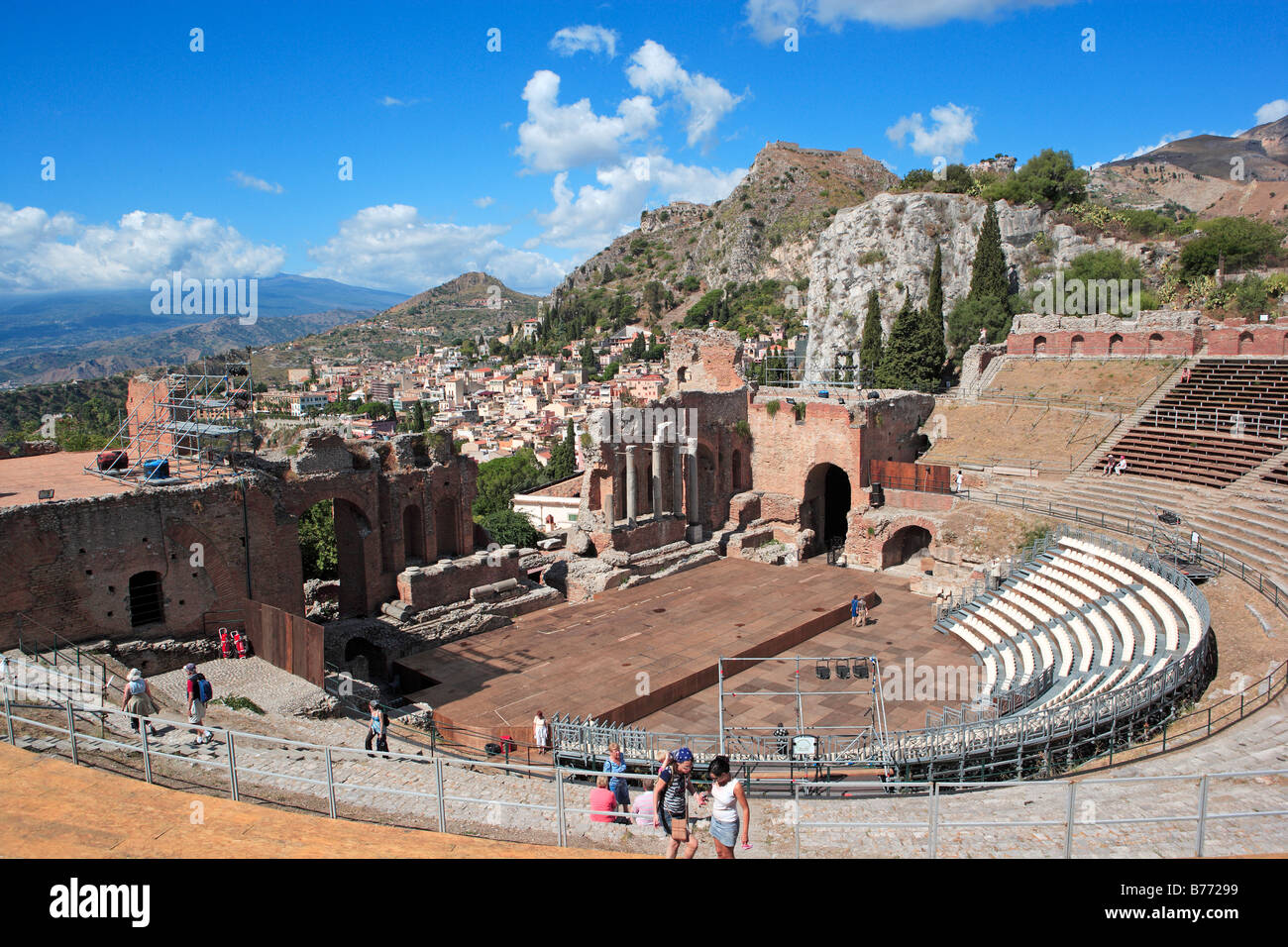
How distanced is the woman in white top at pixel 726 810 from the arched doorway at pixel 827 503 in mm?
28461

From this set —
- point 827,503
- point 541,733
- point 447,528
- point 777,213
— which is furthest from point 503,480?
point 777,213

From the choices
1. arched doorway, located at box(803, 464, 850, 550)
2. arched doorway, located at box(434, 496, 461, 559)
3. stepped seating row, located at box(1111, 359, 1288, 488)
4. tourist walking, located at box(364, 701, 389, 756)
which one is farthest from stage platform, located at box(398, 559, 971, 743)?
stepped seating row, located at box(1111, 359, 1288, 488)

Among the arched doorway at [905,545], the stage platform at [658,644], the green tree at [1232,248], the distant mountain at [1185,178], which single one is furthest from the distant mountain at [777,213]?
the stage platform at [658,644]

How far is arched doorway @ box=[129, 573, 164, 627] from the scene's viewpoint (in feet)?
58.9

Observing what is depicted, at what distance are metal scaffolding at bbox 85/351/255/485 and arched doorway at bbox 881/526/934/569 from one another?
76.0 feet

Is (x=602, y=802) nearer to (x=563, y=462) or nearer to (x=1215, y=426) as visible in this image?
(x=1215, y=426)

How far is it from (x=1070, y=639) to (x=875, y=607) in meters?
8.43

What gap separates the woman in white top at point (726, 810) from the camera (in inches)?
316

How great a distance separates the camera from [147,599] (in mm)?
18109

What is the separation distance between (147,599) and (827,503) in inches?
1114

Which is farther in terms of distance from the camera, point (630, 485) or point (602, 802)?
point (630, 485)

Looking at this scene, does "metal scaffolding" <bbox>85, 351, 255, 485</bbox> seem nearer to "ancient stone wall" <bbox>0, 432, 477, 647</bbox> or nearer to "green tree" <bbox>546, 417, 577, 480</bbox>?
"ancient stone wall" <bbox>0, 432, 477, 647</bbox>

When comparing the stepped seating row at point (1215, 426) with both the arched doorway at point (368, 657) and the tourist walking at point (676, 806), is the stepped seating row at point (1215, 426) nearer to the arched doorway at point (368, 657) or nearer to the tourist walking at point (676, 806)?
the tourist walking at point (676, 806)
